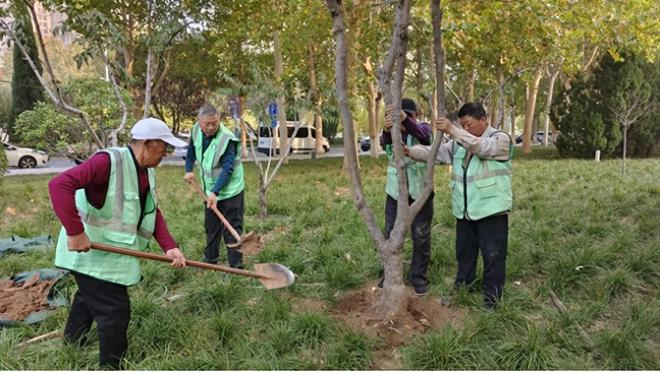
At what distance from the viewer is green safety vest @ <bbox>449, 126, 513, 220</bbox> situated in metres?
3.32

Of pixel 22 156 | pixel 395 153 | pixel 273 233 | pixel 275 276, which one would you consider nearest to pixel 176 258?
pixel 275 276

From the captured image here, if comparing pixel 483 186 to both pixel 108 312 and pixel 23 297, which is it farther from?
pixel 23 297

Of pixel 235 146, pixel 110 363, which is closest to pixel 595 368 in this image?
pixel 110 363

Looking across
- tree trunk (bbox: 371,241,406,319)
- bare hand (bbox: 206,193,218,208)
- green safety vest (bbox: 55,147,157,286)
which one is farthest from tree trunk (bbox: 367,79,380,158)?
green safety vest (bbox: 55,147,157,286)

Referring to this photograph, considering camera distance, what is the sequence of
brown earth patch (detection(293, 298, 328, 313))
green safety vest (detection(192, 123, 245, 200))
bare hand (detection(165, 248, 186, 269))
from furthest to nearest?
1. green safety vest (detection(192, 123, 245, 200))
2. brown earth patch (detection(293, 298, 328, 313))
3. bare hand (detection(165, 248, 186, 269))

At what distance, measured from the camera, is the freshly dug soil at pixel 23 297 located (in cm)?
353

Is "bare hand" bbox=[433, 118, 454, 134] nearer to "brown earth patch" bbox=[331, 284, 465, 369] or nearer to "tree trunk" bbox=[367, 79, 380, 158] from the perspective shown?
"brown earth patch" bbox=[331, 284, 465, 369]

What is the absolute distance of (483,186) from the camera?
3.34 metres

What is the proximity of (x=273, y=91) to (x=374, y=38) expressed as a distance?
4.29m

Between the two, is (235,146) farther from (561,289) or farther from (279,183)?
(279,183)

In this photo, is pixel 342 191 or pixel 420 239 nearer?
pixel 420 239

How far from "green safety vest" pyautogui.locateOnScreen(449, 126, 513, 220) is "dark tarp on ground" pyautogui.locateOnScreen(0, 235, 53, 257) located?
4.34m

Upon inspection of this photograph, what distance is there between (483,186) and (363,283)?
4.31 feet

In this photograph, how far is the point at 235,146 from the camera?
438cm
